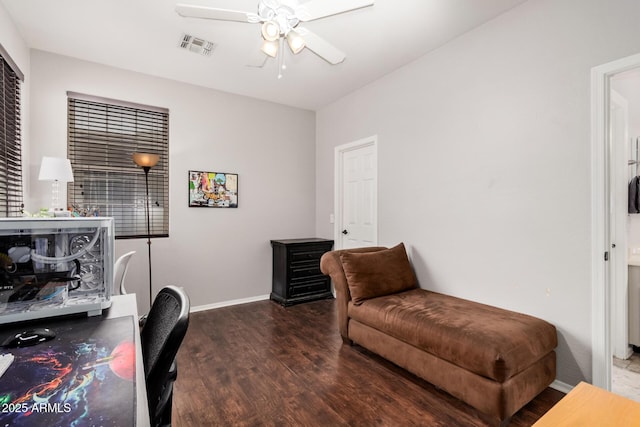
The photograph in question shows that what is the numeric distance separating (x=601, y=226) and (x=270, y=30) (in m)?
2.51

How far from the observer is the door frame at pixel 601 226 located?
6.57 feet

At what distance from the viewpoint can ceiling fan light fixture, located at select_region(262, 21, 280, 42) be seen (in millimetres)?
2004

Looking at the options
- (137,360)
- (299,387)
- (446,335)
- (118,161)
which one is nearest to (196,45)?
(118,161)

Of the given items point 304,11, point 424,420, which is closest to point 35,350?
point 424,420

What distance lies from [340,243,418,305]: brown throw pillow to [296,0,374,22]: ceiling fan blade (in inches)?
75.6

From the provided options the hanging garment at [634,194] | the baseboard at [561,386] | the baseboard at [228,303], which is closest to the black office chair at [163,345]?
the baseboard at [561,386]

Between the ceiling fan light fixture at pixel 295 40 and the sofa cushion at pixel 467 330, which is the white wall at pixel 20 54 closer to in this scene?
the ceiling fan light fixture at pixel 295 40

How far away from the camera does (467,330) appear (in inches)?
78.1

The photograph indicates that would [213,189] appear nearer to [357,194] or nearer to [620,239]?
[357,194]

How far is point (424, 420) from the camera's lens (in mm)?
1853

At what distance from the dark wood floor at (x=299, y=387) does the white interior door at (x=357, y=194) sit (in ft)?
4.50

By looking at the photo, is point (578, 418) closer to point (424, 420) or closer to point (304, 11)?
point (424, 420)

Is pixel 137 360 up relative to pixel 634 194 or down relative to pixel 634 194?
down

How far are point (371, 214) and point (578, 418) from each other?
304 centimetres
